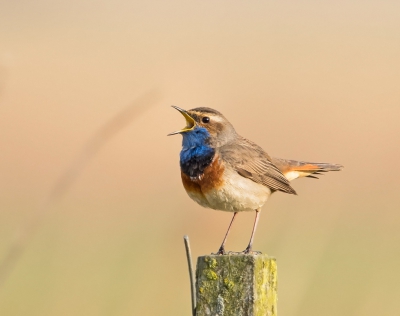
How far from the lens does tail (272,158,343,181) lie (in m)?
6.73

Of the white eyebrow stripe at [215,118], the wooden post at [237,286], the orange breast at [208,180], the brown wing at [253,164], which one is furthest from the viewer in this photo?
the white eyebrow stripe at [215,118]

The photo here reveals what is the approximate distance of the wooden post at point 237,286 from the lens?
314 cm

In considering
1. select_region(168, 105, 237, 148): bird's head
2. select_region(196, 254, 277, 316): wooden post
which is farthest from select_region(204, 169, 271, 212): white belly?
select_region(196, 254, 277, 316): wooden post

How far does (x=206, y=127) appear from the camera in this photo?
19.4 feet

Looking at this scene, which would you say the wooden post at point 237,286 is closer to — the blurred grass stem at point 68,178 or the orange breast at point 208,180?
the blurred grass stem at point 68,178

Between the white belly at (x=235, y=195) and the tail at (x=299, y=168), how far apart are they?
0.89m

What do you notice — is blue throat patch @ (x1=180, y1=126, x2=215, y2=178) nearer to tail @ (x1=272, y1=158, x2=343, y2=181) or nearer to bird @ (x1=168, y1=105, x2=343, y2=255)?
bird @ (x1=168, y1=105, x2=343, y2=255)

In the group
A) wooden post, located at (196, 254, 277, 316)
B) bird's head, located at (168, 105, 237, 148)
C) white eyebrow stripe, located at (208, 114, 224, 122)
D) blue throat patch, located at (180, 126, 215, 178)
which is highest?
white eyebrow stripe, located at (208, 114, 224, 122)

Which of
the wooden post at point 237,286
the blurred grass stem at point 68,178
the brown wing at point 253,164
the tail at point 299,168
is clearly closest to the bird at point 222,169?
the brown wing at point 253,164

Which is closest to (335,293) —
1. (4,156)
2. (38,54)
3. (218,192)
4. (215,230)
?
(215,230)

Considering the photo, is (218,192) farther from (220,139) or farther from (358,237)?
(358,237)

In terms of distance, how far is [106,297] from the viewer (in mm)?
5734

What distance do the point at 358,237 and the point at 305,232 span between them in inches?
22.3

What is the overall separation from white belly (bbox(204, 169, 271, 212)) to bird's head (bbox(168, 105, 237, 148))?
0.35 meters
